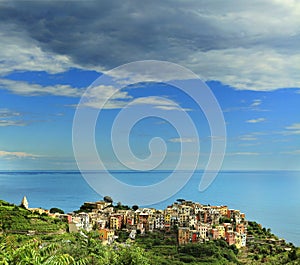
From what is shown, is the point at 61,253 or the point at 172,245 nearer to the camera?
the point at 61,253

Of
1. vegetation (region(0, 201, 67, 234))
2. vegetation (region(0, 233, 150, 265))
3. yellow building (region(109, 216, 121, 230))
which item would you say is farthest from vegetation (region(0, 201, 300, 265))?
vegetation (region(0, 233, 150, 265))

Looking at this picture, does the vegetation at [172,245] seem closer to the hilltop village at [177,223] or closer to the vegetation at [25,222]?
the vegetation at [25,222]

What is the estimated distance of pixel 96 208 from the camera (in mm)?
22406

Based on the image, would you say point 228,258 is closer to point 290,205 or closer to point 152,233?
point 152,233

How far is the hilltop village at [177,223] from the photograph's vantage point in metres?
16.4

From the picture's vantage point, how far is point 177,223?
1850 cm

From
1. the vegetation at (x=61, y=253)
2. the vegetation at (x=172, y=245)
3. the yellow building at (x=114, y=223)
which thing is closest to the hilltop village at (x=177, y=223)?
the yellow building at (x=114, y=223)

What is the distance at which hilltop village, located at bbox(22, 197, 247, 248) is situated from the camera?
16406 millimetres

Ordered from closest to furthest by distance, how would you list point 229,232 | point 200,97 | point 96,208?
point 200,97 < point 229,232 < point 96,208

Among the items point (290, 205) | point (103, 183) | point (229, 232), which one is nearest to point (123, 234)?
point (229, 232)

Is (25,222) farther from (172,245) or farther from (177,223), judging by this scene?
(177,223)

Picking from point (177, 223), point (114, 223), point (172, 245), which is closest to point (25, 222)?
point (114, 223)

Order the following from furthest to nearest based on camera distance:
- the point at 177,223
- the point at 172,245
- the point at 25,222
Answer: the point at 177,223
the point at 172,245
the point at 25,222

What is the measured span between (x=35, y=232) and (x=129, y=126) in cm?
783
